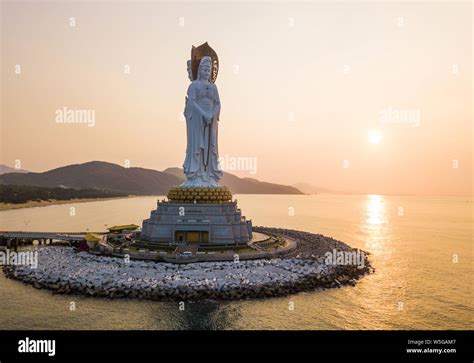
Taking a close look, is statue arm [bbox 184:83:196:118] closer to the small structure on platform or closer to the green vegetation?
the small structure on platform

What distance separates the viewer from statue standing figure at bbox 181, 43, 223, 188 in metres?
27.7

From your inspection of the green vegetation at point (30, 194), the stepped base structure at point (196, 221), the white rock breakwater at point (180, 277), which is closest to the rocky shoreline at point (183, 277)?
the white rock breakwater at point (180, 277)

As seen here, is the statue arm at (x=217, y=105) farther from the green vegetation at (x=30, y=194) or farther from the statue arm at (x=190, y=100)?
the green vegetation at (x=30, y=194)

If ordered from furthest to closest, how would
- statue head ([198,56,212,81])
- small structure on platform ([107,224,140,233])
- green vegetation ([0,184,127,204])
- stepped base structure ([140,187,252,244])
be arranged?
green vegetation ([0,184,127,204]) → small structure on platform ([107,224,140,233]) → statue head ([198,56,212,81]) → stepped base structure ([140,187,252,244])

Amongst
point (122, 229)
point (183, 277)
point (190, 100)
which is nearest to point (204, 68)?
point (190, 100)

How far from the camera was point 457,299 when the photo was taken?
2062 centimetres

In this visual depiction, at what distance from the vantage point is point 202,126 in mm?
27875

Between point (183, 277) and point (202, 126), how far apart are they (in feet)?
39.9

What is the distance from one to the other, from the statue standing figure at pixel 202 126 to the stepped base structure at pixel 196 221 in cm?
133

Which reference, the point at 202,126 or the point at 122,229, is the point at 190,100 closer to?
the point at 202,126

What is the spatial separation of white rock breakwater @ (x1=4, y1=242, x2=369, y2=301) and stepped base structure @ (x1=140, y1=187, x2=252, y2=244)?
151 inches

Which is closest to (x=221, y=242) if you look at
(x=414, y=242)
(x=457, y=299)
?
(x=457, y=299)

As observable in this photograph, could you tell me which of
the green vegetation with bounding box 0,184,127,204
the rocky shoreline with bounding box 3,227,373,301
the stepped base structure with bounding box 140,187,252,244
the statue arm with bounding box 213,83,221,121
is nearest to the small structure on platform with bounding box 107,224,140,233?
the stepped base structure with bounding box 140,187,252,244

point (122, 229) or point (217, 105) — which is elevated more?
point (217, 105)
